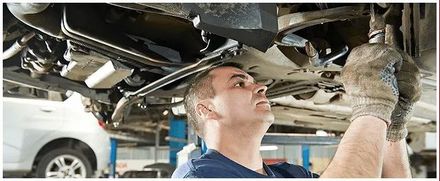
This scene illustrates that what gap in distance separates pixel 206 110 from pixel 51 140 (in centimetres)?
238

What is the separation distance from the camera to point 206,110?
1.21 meters

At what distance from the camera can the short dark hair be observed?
123cm

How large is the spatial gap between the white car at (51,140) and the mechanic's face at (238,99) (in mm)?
2038

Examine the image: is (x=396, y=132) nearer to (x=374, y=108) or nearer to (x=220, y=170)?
(x=374, y=108)

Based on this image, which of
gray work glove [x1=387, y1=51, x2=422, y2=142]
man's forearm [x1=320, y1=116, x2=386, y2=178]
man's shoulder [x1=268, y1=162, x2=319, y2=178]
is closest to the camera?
man's forearm [x1=320, y1=116, x2=386, y2=178]

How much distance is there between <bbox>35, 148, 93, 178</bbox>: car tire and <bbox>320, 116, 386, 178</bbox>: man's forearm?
9.02ft

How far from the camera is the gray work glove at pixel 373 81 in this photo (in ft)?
2.85

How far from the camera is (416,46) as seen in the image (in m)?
1.10

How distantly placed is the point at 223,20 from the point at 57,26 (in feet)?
1.33

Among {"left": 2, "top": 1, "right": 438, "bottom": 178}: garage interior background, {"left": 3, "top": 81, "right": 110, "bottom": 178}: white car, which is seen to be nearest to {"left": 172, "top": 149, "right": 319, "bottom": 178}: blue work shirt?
Result: {"left": 2, "top": 1, "right": 438, "bottom": 178}: garage interior background

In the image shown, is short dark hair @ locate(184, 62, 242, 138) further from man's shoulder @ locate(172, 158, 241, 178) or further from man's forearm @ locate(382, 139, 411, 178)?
man's forearm @ locate(382, 139, 411, 178)

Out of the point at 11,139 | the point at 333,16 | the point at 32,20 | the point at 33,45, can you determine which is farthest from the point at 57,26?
the point at 11,139

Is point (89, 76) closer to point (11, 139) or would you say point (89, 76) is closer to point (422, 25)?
point (422, 25)

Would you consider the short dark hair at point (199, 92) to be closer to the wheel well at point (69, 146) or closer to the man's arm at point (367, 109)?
the man's arm at point (367, 109)
